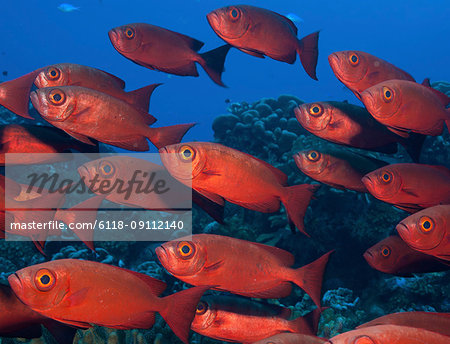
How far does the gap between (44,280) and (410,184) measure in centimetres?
267

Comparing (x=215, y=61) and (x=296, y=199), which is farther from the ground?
(x=215, y=61)

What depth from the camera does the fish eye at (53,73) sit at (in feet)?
8.50

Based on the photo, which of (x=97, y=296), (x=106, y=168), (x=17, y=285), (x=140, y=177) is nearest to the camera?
(x=17, y=285)

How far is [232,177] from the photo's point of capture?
7.54 ft

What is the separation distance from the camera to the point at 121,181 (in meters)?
2.62

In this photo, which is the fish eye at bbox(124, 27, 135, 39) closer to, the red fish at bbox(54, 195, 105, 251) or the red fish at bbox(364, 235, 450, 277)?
the red fish at bbox(54, 195, 105, 251)

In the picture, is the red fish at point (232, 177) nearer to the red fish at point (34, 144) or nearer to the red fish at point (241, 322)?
the red fish at point (241, 322)

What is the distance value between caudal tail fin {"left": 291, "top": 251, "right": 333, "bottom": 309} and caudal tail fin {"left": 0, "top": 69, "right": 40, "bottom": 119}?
91.3 inches

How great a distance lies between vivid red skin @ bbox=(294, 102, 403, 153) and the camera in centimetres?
271

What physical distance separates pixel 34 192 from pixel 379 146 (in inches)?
118

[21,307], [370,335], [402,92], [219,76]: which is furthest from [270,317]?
[219,76]

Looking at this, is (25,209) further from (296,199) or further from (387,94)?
(387,94)

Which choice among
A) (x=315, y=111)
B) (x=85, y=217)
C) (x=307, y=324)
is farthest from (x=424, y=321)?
(x=85, y=217)

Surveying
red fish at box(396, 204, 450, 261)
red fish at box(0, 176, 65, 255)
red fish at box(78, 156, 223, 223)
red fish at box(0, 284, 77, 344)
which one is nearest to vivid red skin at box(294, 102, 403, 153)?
red fish at box(396, 204, 450, 261)
